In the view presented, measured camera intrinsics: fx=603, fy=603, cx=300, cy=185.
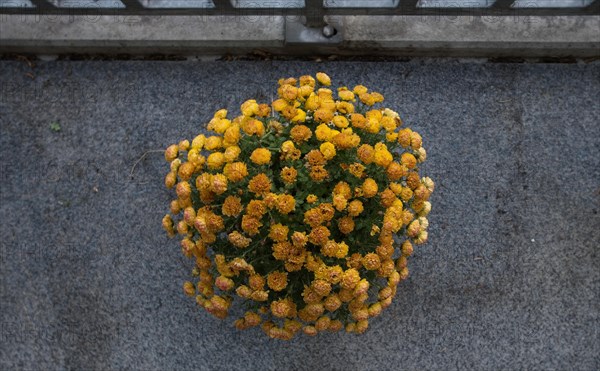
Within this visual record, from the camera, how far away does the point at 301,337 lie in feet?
8.76

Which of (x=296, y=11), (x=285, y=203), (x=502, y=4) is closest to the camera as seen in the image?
A: (x=285, y=203)

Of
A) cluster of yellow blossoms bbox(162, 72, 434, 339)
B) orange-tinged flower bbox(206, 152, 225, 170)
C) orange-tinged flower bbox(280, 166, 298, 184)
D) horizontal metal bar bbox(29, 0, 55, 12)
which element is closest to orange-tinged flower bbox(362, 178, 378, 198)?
cluster of yellow blossoms bbox(162, 72, 434, 339)

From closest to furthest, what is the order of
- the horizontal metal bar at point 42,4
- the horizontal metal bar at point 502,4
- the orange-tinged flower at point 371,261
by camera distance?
the orange-tinged flower at point 371,261, the horizontal metal bar at point 502,4, the horizontal metal bar at point 42,4

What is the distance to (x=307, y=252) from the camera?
6.33 feet

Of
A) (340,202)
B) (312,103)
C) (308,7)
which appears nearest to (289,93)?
(312,103)

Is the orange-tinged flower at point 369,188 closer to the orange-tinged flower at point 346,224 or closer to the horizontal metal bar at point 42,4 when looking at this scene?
the orange-tinged flower at point 346,224

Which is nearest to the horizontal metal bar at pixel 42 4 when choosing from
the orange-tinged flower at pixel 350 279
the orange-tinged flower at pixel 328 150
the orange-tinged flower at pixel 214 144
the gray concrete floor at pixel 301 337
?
the gray concrete floor at pixel 301 337

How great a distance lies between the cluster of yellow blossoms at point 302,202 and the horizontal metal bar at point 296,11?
727mm

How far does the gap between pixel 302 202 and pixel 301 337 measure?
961mm

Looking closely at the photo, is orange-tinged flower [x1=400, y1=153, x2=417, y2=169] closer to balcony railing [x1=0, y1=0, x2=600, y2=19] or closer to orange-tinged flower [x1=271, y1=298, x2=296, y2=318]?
orange-tinged flower [x1=271, y1=298, x2=296, y2=318]

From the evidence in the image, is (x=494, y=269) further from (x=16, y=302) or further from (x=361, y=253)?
(x=16, y=302)

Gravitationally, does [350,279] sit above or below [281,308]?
above

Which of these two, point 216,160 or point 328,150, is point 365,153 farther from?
point 216,160

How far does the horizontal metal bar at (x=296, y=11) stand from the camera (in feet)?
8.49
